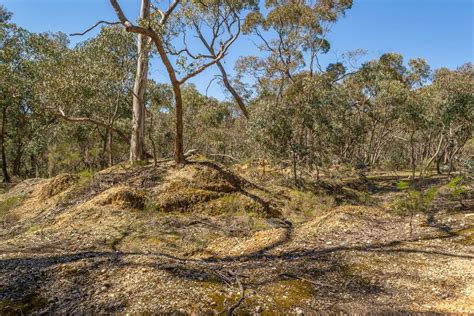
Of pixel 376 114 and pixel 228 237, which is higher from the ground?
pixel 376 114

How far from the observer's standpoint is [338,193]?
16.8 meters

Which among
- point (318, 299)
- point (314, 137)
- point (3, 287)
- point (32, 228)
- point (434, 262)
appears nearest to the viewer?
point (318, 299)

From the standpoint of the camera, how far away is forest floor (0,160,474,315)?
14.1ft

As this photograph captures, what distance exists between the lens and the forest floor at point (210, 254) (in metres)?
4.30

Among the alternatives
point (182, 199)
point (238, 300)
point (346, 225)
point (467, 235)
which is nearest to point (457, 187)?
point (467, 235)

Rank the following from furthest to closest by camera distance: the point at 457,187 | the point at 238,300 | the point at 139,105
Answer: the point at 139,105 → the point at 457,187 → the point at 238,300

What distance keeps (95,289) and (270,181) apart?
40.7 feet

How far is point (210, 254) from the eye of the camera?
21.4ft

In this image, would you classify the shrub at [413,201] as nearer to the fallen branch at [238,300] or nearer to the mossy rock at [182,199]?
the fallen branch at [238,300]

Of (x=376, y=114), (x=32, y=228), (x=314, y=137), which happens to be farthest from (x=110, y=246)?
(x=376, y=114)

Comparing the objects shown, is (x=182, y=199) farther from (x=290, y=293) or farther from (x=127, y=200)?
(x=290, y=293)

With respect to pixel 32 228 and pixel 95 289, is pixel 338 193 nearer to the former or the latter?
pixel 32 228

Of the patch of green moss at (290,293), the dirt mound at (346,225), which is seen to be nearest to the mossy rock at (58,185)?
the dirt mound at (346,225)

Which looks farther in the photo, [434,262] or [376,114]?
[376,114]
